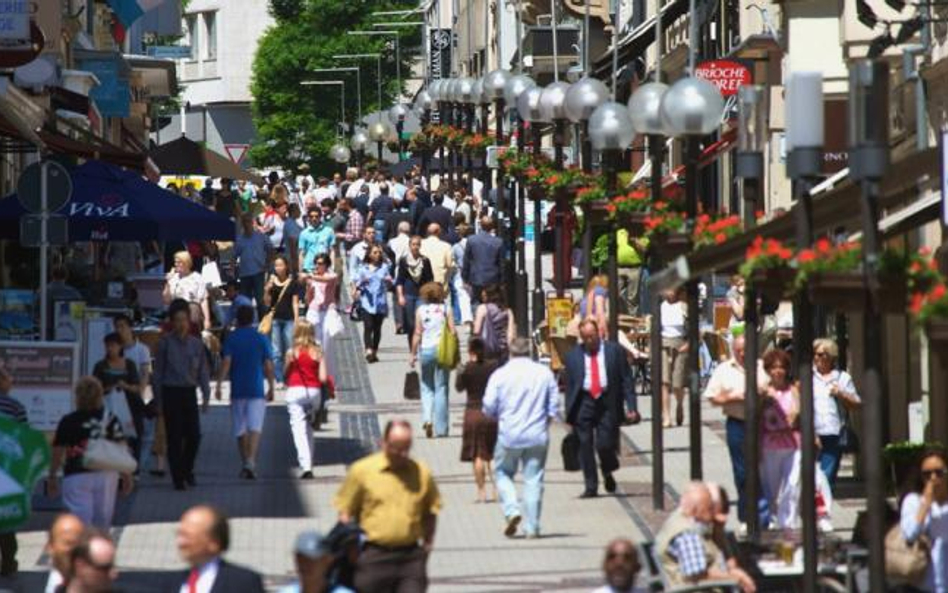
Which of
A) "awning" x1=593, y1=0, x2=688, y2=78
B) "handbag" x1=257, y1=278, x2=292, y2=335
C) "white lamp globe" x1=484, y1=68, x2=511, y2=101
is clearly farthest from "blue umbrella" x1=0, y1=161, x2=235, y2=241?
"awning" x1=593, y1=0, x2=688, y2=78

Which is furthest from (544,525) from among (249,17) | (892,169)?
(249,17)

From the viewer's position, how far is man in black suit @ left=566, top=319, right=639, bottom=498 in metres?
24.5

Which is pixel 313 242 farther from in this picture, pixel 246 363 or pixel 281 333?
pixel 246 363

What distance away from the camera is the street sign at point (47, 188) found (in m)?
25.6

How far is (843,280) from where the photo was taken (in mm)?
15430

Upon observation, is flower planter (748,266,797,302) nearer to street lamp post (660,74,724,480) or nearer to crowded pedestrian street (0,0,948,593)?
crowded pedestrian street (0,0,948,593)

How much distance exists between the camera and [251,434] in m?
26.1

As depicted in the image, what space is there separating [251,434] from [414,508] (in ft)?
34.5

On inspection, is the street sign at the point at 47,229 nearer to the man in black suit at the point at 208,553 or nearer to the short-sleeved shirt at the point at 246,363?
the short-sleeved shirt at the point at 246,363

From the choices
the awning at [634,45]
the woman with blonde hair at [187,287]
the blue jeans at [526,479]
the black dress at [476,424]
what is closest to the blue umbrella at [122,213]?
the woman with blonde hair at [187,287]

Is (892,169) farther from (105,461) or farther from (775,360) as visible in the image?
(105,461)

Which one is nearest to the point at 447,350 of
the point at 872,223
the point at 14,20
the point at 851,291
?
the point at 14,20

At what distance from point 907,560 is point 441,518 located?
26.6ft

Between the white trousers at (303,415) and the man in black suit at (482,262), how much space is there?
11082 mm
